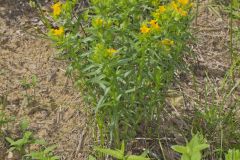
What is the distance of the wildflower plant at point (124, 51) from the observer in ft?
7.19

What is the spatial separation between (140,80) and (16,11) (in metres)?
1.65

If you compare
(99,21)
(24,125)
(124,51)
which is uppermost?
(99,21)

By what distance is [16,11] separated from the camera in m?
3.55

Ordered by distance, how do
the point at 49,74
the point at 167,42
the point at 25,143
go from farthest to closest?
the point at 49,74 < the point at 25,143 < the point at 167,42

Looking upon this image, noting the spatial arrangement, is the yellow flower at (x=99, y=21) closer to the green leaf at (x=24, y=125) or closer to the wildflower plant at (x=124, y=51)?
the wildflower plant at (x=124, y=51)

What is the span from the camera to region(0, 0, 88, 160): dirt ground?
2805mm

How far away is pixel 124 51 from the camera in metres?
2.32

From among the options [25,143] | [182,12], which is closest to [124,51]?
[182,12]

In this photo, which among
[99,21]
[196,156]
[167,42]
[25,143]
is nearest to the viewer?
[196,156]

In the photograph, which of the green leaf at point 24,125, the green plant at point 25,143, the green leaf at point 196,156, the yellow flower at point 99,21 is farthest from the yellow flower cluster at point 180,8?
the green leaf at point 24,125

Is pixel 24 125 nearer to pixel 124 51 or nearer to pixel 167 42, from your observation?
pixel 124 51

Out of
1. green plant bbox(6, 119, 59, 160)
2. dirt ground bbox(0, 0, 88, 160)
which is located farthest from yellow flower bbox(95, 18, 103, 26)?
green plant bbox(6, 119, 59, 160)

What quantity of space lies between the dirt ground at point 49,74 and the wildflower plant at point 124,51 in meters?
0.38

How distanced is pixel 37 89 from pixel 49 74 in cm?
16
